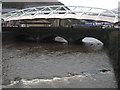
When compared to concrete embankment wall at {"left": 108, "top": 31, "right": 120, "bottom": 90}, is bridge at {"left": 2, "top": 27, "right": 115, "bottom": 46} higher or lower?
lower

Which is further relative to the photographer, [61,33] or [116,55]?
[61,33]

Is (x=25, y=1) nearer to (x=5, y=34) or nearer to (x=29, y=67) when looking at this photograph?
(x=5, y=34)

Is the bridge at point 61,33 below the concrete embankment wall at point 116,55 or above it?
below

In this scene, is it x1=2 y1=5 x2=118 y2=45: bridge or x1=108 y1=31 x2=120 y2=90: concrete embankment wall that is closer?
x1=108 y1=31 x2=120 y2=90: concrete embankment wall

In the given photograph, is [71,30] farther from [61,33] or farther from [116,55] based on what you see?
[116,55]

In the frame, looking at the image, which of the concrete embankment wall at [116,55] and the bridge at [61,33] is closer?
the concrete embankment wall at [116,55]


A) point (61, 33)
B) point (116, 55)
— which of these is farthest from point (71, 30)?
point (116, 55)

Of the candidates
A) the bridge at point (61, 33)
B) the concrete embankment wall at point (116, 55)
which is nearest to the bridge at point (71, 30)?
the bridge at point (61, 33)

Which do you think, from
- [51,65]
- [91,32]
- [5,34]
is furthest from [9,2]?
[51,65]

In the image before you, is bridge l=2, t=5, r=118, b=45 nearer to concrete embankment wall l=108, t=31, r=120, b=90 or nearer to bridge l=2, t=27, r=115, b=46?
bridge l=2, t=27, r=115, b=46

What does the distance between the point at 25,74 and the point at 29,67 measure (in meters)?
2.11

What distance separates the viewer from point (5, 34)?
33844 millimetres

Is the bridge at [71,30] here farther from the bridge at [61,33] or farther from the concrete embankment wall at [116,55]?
the concrete embankment wall at [116,55]

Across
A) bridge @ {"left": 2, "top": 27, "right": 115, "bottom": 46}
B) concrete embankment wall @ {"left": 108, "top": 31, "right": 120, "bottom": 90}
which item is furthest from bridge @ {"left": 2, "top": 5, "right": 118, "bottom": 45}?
concrete embankment wall @ {"left": 108, "top": 31, "right": 120, "bottom": 90}
